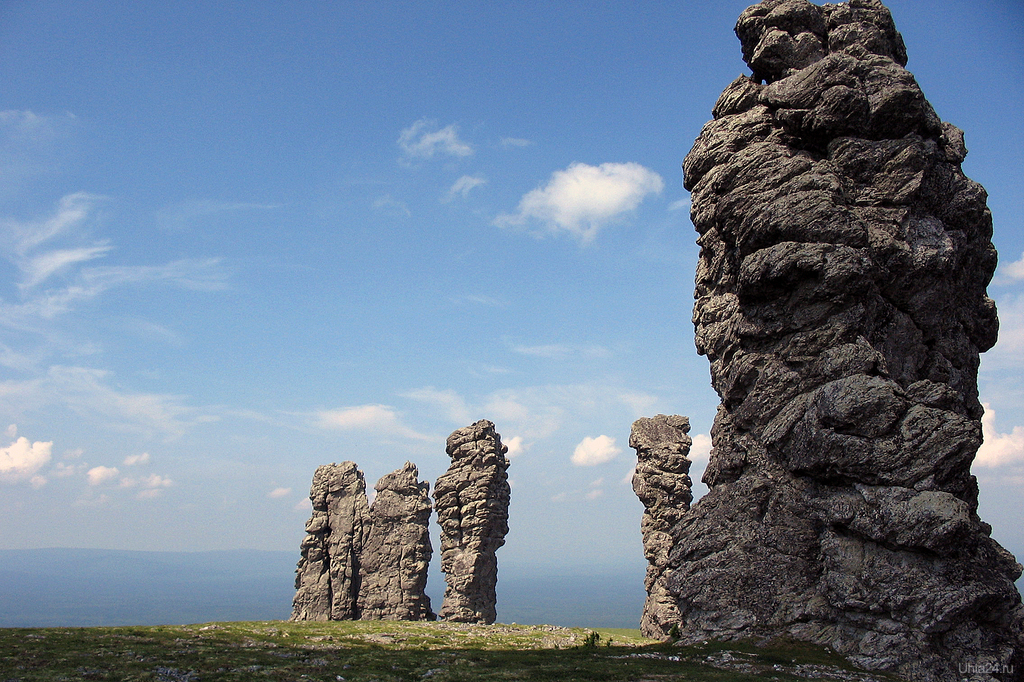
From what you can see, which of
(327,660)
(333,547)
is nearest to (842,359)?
(327,660)

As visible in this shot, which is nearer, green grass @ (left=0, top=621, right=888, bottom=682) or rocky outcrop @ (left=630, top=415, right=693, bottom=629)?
green grass @ (left=0, top=621, right=888, bottom=682)

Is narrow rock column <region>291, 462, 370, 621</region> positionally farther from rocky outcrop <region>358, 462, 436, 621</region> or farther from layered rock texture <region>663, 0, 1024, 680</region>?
layered rock texture <region>663, 0, 1024, 680</region>

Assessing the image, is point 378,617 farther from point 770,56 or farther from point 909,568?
point 770,56

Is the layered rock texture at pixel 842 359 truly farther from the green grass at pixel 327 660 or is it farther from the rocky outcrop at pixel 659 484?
the rocky outcrop at pixel 659 484

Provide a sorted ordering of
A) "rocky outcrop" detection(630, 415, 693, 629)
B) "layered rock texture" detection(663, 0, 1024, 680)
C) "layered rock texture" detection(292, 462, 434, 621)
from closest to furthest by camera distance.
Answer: "layered rock texture" detection(663, 0, 1024, 680) < "rocky outcrop" detection(630, 415, 693, 629) < "layered rock texture" detection(292, 462, 434, 621)

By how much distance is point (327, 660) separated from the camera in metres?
30.7

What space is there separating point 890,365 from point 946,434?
654 cm

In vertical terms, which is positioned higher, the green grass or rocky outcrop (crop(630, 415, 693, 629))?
rocky outcrop (crop(630, 415, 693, 629))

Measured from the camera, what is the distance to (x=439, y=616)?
74.4 m

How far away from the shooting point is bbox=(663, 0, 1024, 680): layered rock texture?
29.9m

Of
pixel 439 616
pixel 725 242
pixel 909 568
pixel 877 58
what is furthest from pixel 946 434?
pixel 439 616

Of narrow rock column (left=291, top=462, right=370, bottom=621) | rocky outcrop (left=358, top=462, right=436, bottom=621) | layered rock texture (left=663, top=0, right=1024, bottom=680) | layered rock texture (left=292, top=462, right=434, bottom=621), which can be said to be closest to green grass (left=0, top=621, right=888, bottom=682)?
layered rock texture (left=663, top=0, right=1024, bottom=680)

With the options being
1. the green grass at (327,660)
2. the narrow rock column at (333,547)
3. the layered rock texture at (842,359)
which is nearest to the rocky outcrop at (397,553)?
the narrow rock column at (333,547)

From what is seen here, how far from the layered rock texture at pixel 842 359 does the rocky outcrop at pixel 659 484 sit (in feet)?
88.7
